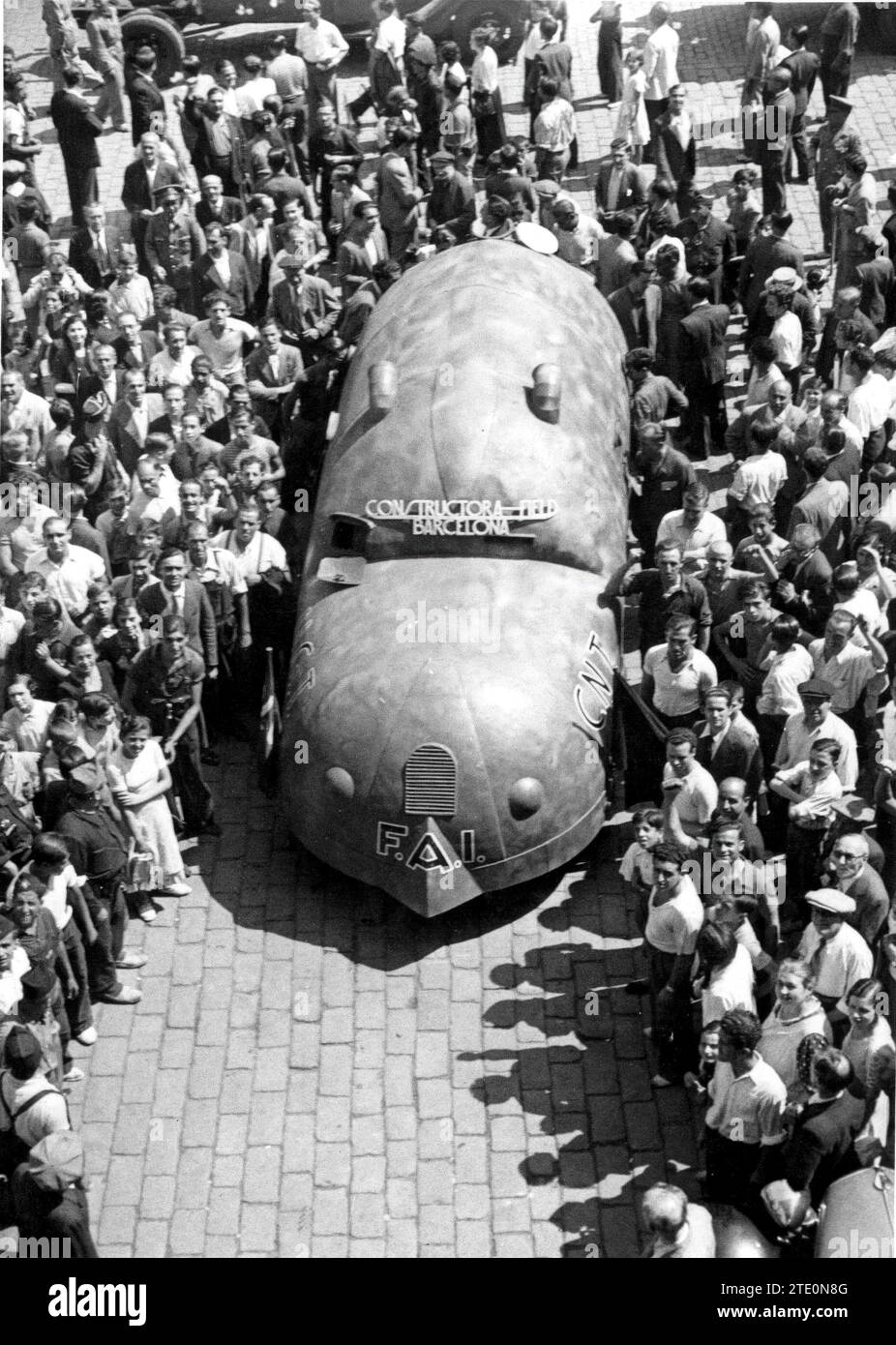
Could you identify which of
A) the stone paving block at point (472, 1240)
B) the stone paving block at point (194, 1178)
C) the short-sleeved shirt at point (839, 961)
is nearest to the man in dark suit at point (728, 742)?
the short-sleeved shirt at point (839, 961)

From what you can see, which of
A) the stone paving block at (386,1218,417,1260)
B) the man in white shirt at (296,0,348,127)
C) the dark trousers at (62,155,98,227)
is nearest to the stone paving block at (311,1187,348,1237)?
the stone paving block at (386,1218,417,1260)

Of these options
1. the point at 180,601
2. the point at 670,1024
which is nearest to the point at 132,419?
the point at 180,601

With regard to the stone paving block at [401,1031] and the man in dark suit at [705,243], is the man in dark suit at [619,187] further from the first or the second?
the stone paving block at [401,1031]

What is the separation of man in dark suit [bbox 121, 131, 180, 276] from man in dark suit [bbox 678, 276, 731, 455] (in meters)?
6.18

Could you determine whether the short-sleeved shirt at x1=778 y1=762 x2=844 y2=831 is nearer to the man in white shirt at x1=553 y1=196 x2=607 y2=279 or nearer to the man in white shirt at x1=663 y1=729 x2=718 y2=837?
the man in white shirt at x1=663 y1=729 x2=718 y2=837

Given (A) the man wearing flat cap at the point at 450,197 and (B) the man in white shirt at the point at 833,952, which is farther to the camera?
(A) the man wearing flat cap at the point at 450,197

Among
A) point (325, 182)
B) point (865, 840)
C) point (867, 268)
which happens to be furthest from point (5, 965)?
point (325, 182)

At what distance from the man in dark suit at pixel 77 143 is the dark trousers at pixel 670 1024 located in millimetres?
14084

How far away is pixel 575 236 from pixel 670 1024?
10176mm

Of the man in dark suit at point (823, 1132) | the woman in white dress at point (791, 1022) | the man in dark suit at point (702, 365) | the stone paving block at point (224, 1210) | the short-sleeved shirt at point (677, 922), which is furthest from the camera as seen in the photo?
the man in dark suit at point (702, 365)

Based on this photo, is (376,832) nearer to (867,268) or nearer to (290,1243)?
(290,1243)

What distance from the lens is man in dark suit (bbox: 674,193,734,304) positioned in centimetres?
2352

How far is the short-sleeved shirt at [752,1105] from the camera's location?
47.4 ft

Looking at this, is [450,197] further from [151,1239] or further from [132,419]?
[151,1239]
